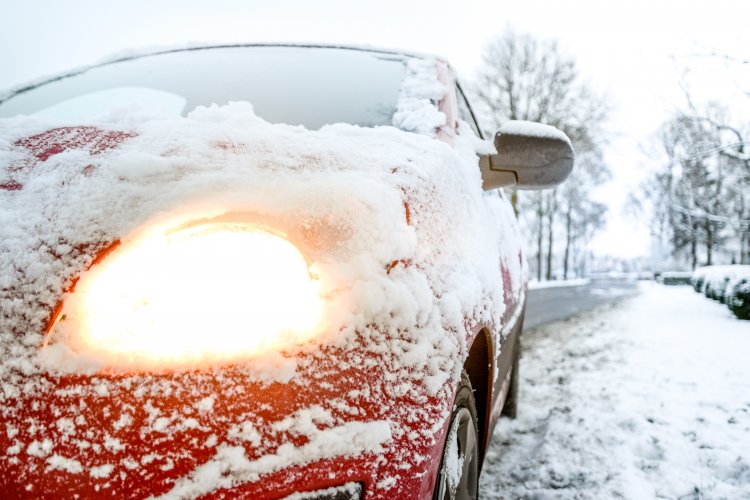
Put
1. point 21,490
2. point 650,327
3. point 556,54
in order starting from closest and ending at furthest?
point 21,490 < point 650,327 < point 556,54

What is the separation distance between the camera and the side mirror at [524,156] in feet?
5.97

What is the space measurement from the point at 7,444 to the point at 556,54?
27872 mm

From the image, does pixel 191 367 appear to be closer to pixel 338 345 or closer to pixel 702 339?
pixel 338 345

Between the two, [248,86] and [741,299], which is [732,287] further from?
[248,86]

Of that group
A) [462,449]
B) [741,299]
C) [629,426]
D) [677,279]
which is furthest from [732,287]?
[677,279]

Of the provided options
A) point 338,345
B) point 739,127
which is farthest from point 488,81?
point 338,345

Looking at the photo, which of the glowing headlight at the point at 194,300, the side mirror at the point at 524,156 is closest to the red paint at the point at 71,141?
the glowing headlight at the point at 194,300

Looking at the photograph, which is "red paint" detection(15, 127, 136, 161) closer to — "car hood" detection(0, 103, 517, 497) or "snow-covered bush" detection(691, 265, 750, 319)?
"car hood" detection(0, 103, 517, 497)

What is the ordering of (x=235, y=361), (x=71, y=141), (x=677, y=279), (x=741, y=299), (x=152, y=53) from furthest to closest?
(x=677, y=279)
(x=741, y=299)
(x=152, y=53)
(x=71, y=141)
(x=235, y=361)

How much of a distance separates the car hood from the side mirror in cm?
73

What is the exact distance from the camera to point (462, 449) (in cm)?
138

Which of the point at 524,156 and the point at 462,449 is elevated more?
the point at 524,156

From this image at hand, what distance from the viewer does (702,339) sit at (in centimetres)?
590

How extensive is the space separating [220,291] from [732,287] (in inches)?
350
